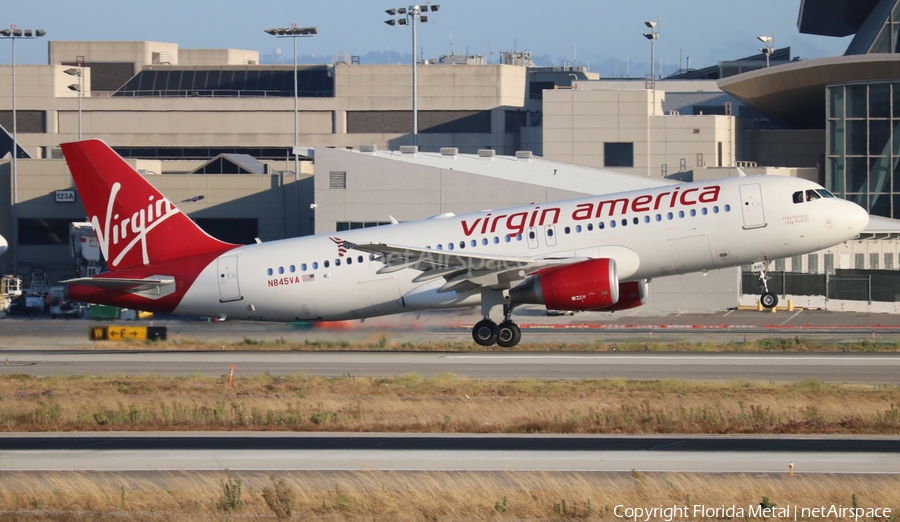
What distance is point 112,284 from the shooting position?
135 ft

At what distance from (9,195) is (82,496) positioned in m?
79.0

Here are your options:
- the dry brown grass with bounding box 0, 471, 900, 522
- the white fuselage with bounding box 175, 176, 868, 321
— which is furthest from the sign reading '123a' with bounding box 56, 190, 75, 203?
the dry brown grass with bounding box 0, 471, 900, 522

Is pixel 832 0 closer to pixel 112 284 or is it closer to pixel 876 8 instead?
pixel 876 8

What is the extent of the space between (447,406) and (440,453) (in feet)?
19.1

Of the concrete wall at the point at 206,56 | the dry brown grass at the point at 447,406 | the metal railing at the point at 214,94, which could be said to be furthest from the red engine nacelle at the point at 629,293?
the concrete wall at the point at 206,56

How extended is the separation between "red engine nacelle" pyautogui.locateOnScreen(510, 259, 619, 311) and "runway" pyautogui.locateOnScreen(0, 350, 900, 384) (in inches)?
78.2

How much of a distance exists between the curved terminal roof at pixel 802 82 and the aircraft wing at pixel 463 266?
4807 cm

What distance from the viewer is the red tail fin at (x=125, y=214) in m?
41.5

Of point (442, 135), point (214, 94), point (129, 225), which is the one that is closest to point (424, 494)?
point (129, 225)

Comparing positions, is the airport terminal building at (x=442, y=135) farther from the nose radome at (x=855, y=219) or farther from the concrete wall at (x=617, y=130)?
the nose radome at (x=855, y=219)

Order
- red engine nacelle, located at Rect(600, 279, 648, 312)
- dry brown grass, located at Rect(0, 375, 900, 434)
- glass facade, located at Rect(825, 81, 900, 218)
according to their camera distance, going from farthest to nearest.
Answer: glass facade, located at Rect(825, 81, 900, 218) → red engine nacelle, located at Rect(600, 279, 648, 312) → dry brown grass, located at Rect(0, 375, 900, 434)

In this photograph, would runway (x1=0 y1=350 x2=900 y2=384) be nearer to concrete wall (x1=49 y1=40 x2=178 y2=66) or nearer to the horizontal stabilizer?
the horizontal stabilizer

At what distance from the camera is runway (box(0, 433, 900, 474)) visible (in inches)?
819

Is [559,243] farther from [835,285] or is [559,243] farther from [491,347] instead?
[835,285]
